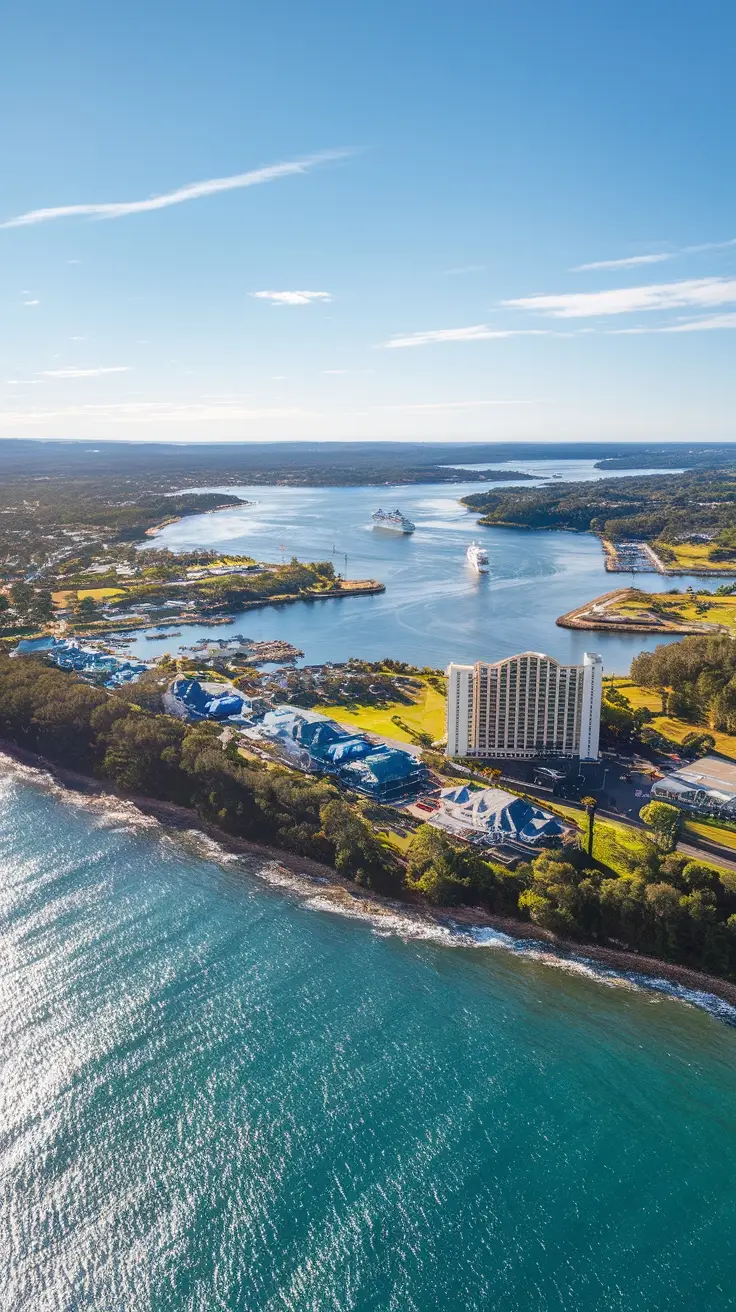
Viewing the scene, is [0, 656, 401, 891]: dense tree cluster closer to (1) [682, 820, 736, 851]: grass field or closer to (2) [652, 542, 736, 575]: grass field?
(1) [682, 820, 736, 851]: grass field

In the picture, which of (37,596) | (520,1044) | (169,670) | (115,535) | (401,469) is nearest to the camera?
(520,1044)

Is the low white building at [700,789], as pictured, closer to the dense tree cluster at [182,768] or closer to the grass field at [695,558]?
the dense tree cluster at [182,768]

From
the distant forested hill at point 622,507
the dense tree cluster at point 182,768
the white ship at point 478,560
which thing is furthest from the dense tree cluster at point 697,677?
the distant forested hill at point 622,507

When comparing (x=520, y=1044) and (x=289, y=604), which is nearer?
(x=520, y=1044)

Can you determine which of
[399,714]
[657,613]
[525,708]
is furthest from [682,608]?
[525,708]

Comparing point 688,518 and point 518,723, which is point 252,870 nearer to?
point 518,723

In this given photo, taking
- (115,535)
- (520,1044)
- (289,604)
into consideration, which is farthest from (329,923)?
(115,535)
